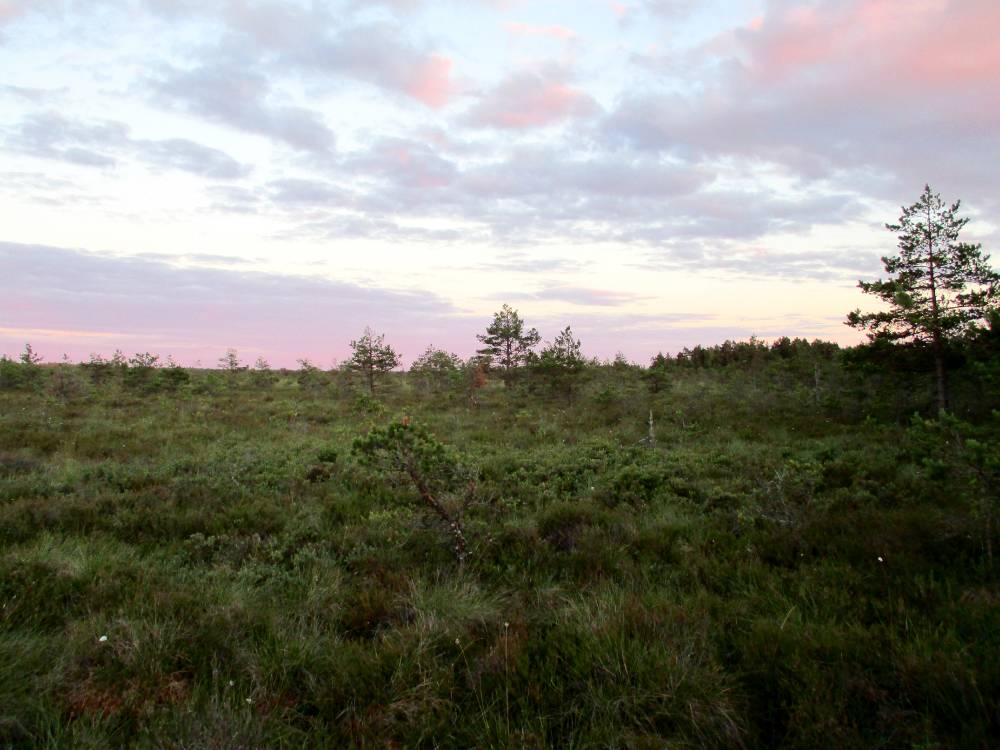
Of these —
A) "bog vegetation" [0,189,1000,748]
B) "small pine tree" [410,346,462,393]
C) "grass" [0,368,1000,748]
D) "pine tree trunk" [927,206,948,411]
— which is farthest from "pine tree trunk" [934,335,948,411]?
"small pine tree" [410,346,462,393]

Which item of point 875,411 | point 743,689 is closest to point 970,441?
point 743,689

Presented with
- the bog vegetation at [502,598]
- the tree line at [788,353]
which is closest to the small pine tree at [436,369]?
the tree line at [788,353]

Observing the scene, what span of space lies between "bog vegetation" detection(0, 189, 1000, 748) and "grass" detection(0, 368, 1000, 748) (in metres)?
0.02

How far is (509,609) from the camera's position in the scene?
4.03 meters

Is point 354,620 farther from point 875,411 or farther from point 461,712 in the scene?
point 875,411

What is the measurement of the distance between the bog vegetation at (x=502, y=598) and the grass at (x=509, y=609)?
22mm

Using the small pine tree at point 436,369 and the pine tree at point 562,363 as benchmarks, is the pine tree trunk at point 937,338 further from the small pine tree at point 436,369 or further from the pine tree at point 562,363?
the small pine tree at point 436,369

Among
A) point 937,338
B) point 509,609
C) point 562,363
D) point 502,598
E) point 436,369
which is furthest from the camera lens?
point 436,369

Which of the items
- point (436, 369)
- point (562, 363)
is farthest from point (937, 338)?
point (436, 369)

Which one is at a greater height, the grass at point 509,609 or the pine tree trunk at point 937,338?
the pine tree trunk at point 937,338

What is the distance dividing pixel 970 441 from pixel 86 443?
15758mm

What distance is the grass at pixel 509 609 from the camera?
2732mm

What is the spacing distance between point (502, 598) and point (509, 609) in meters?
0.25

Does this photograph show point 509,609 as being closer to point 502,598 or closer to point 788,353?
point 502,598
